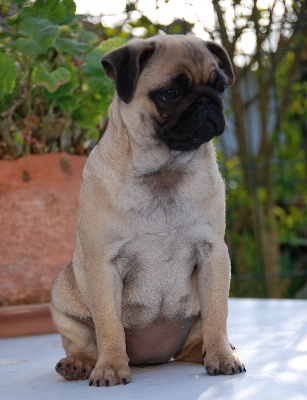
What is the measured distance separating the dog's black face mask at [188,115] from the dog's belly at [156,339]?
1.69 feet

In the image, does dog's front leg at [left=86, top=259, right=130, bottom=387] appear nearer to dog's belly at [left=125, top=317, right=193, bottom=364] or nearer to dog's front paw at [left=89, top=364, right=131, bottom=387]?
dog's front paw at [left=89, top=364, right=131, bottom=387]

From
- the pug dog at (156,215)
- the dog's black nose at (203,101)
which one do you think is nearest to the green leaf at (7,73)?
the pug dog at (156,215)

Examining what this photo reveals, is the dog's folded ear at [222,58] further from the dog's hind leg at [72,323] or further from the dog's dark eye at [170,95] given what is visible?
the dog's hind leg at [72,323]

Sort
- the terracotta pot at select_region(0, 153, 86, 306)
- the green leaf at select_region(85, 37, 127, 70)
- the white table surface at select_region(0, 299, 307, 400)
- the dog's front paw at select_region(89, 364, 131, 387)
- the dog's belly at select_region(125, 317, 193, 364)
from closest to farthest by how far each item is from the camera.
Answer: the white table surface at select_region(0, 299, 307, 400) → the dog's front paw at select_region(89, 364, 131, 387) → the dog's belly at select_region(125, 317, 193, 364) → the terracotta pot at select_region(0, 153, 86, 306) → the green leaf at select_region(85, 37, 127, 70)

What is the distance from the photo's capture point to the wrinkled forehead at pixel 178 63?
237cm

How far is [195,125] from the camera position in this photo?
234 cm

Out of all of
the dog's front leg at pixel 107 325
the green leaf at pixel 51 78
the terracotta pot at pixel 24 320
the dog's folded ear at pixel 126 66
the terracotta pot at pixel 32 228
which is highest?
the dog's folded ear at pixel 126 66

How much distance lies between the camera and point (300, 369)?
228cm

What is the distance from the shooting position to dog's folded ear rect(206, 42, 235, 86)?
257 centimetres

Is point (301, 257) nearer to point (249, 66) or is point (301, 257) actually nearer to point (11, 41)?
point (249, 66)

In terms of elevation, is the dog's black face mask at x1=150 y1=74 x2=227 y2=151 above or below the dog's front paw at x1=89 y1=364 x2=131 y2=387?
above

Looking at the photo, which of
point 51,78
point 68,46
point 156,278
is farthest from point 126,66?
point 68,46

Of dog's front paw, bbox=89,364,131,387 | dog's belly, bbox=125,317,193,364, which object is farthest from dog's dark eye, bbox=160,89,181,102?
dog's front paw, bbox=89,364,131,387

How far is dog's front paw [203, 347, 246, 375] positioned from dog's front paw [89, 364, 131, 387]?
0.22 metres
